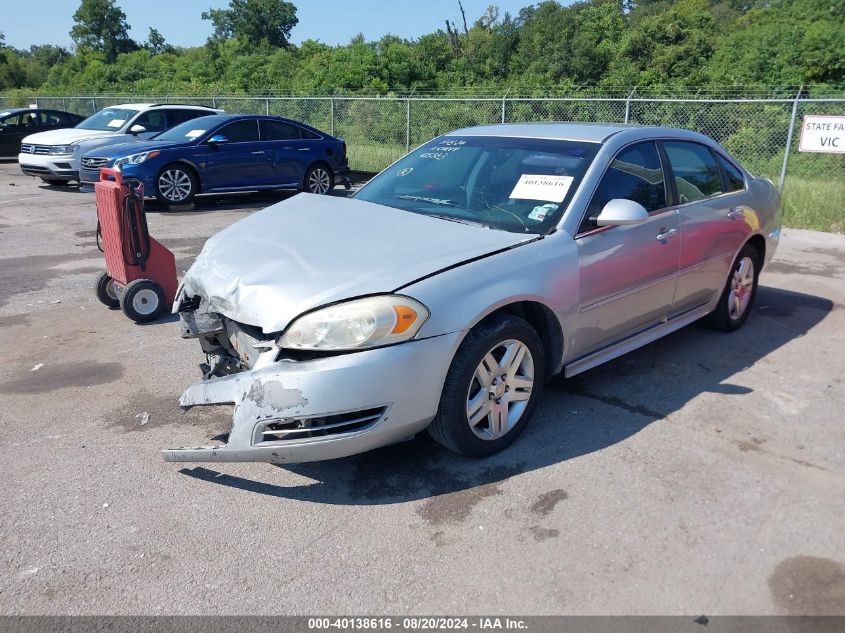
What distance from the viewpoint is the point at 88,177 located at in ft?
40.1

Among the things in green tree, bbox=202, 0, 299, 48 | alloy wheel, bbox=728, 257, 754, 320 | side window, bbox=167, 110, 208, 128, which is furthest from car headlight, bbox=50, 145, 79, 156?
green tree, bbox=202, 0, 299, 48

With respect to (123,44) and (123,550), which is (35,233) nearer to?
(123,550)

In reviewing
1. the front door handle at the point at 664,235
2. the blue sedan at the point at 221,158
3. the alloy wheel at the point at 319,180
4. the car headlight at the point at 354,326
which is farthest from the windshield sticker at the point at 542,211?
the alloy wheel at the point at 319,180

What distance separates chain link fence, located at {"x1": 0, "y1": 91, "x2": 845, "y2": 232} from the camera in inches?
440

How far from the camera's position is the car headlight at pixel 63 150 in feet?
47.5

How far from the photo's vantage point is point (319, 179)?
13.8 meters

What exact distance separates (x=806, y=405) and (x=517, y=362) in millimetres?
2045

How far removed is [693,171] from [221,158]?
919 cm

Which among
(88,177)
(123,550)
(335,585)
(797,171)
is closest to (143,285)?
(123,550)

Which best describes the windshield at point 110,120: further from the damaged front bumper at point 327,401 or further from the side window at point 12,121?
the damaged front bumper at point 327,401

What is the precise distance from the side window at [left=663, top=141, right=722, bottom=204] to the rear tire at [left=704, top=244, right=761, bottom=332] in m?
0.64

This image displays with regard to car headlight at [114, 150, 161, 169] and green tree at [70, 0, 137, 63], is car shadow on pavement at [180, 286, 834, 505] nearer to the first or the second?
car headlight at [114, 150, 161, 169]

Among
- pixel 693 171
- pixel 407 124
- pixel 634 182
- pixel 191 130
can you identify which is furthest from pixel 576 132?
pixel 407 124

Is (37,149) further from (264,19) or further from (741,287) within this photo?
(264,19)
